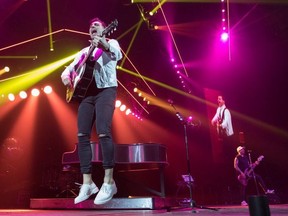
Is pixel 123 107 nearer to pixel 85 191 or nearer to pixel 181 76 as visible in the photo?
pixel 181 76

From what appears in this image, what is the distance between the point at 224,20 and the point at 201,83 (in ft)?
10.1

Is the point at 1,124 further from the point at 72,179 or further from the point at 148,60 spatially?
the point at 148,60

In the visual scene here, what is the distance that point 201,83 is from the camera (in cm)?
1286

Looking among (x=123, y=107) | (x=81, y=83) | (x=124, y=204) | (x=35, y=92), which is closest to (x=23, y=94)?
(x=35, y=92)

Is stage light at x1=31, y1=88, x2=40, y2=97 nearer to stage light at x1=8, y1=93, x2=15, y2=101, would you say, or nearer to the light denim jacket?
stage light at x1=8, y1=93, x2=15, y2=101

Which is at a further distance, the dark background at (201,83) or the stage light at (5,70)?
the dark background at (201,83)

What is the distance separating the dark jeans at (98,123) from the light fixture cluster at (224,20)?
268 inches

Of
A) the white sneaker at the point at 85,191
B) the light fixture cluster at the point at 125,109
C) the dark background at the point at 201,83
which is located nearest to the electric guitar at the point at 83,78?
the white sneaker at the point at 85,191

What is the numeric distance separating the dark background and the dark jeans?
5.53m

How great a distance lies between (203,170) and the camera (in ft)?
42.8

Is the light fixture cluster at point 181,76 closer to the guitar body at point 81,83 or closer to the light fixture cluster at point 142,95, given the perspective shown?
the light fixture cluster at point 142,95

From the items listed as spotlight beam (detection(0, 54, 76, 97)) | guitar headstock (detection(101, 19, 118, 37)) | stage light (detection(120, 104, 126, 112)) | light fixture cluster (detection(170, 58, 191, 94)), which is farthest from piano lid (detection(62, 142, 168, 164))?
stage light (detection(120, 104, 126, 112))

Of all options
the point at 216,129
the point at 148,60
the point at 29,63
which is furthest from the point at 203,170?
the point at 29,63

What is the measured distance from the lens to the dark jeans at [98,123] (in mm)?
3502
